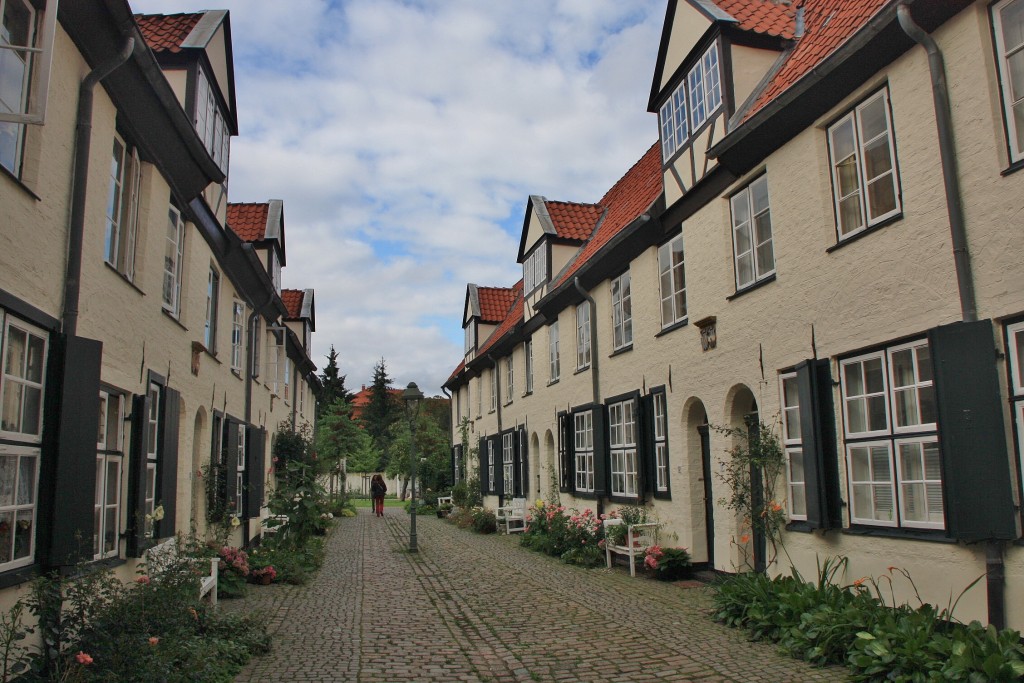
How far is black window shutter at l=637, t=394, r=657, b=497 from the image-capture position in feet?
41.8

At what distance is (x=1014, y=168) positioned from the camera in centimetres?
578

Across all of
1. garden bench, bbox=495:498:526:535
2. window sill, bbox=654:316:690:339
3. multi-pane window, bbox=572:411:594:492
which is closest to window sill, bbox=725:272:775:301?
window sill, bbox=654:316:690:339

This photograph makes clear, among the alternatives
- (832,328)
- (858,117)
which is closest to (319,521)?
(832,328)

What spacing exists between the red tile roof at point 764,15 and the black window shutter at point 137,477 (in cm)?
857

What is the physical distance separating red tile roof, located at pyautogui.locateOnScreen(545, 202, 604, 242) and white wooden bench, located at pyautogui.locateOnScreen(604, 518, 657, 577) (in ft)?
26.9

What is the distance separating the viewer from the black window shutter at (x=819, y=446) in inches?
315

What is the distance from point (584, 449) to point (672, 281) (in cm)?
496

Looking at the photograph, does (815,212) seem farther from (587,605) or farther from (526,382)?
(526,382)

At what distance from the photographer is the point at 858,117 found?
7.77m

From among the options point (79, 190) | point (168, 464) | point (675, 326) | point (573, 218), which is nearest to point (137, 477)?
point (168, 464)

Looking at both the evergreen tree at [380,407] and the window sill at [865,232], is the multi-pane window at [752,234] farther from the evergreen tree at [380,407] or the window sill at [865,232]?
the evergreen tree at [380,407]

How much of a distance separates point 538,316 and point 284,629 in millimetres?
12238

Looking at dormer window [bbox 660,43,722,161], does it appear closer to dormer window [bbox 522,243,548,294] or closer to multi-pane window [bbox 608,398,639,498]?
multi-pane window [bbox 608,398,639,498]

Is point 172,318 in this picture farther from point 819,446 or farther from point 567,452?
point 567,452
